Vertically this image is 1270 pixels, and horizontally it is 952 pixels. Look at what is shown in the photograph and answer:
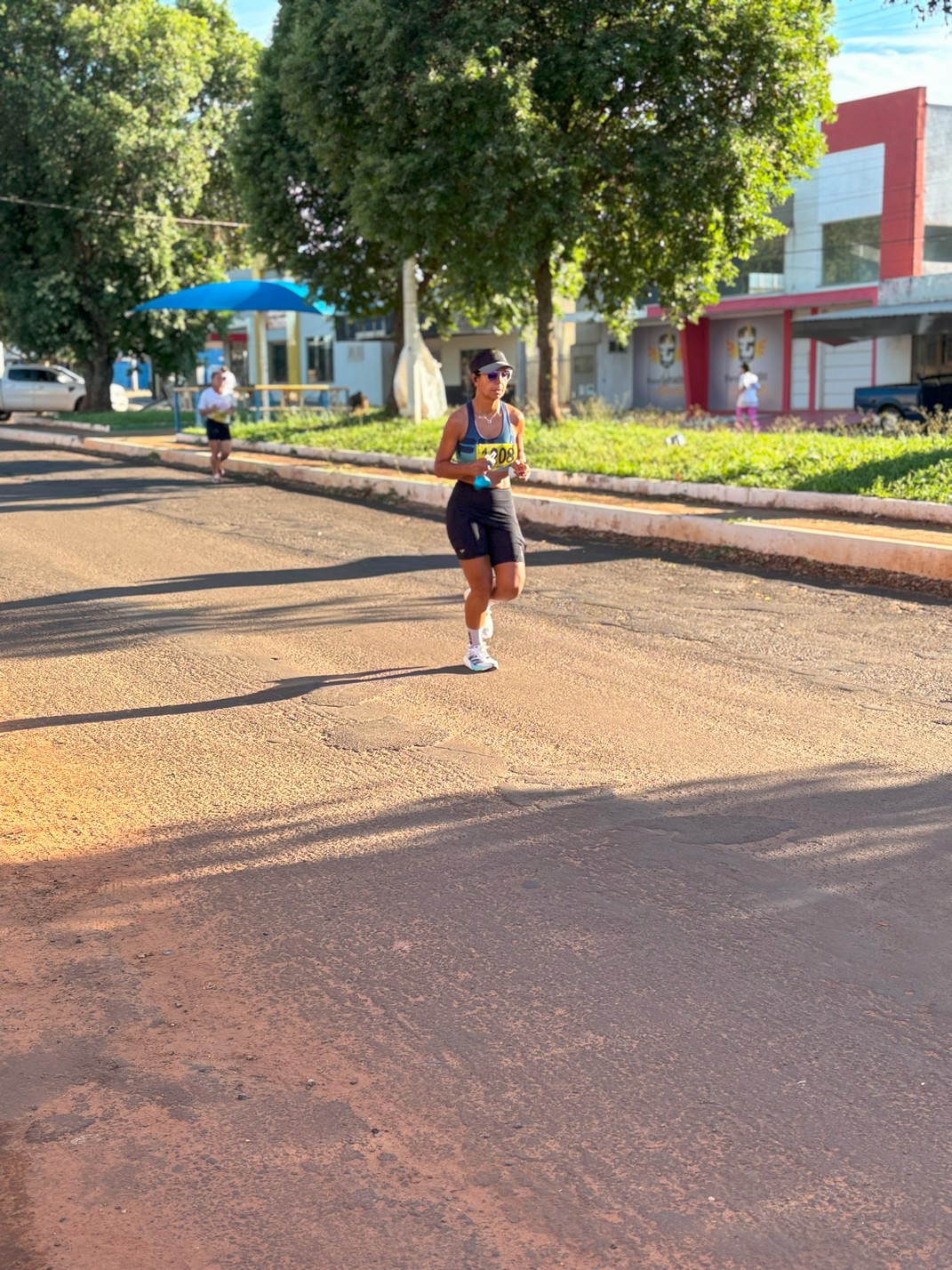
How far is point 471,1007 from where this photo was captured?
12.2ft

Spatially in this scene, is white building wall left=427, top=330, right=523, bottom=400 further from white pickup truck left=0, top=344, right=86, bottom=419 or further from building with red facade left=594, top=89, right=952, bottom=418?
white pickup truck left=0, top=344, right=86, bottom=419

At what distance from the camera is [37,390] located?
127ft

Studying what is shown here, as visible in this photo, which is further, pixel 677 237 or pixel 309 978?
pixel 677 237

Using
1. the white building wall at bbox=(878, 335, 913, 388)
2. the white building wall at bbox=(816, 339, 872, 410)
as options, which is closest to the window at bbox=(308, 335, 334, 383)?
the white building wall at bbox=(816, 339, 872, 410)

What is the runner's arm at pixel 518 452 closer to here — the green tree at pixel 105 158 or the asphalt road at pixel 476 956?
the asphalt road at pixel 476 956

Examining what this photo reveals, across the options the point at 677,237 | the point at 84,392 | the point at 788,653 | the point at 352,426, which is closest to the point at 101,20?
the point at 84,392

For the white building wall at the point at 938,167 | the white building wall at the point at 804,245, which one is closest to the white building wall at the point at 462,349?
the white building wall at the point at 804,245

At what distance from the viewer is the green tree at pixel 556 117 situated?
18.6 m

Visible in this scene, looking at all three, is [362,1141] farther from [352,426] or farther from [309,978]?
[352,426]

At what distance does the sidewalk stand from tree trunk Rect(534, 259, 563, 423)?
372 centimetres

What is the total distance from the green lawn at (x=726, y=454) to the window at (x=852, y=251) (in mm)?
17243

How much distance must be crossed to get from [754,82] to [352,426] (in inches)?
375

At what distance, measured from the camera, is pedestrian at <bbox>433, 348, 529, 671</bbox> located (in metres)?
7.25

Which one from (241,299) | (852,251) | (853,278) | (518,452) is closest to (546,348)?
(241,299)
